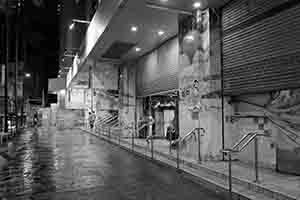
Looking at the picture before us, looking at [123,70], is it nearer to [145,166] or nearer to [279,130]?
[145,166]

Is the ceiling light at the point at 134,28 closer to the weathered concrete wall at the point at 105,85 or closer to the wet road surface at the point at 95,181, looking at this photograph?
the wet road surface at the point at 95,181

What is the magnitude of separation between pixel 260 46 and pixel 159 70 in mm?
5588

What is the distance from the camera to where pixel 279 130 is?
4746mm

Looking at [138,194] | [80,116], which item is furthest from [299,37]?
[80,116]

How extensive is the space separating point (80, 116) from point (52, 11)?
13.7m

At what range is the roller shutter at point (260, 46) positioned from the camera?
4395 mm

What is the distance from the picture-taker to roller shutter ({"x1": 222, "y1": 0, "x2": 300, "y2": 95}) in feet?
14.4

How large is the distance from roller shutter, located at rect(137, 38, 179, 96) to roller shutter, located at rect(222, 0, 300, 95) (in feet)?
10.6

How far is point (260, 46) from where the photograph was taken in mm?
4996

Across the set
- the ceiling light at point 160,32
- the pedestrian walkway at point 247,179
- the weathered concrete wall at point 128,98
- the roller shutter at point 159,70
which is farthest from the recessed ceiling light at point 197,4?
the weathered concrete wall at point 128,98

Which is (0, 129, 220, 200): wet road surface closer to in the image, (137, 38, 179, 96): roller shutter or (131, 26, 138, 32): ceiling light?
(137, 38, 179, 96): roller shutter

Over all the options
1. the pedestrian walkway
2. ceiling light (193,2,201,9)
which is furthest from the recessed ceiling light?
the pedestrian walkway

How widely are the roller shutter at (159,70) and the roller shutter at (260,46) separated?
3.24 meters

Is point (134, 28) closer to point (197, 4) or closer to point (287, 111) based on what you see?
point (197, 4)
